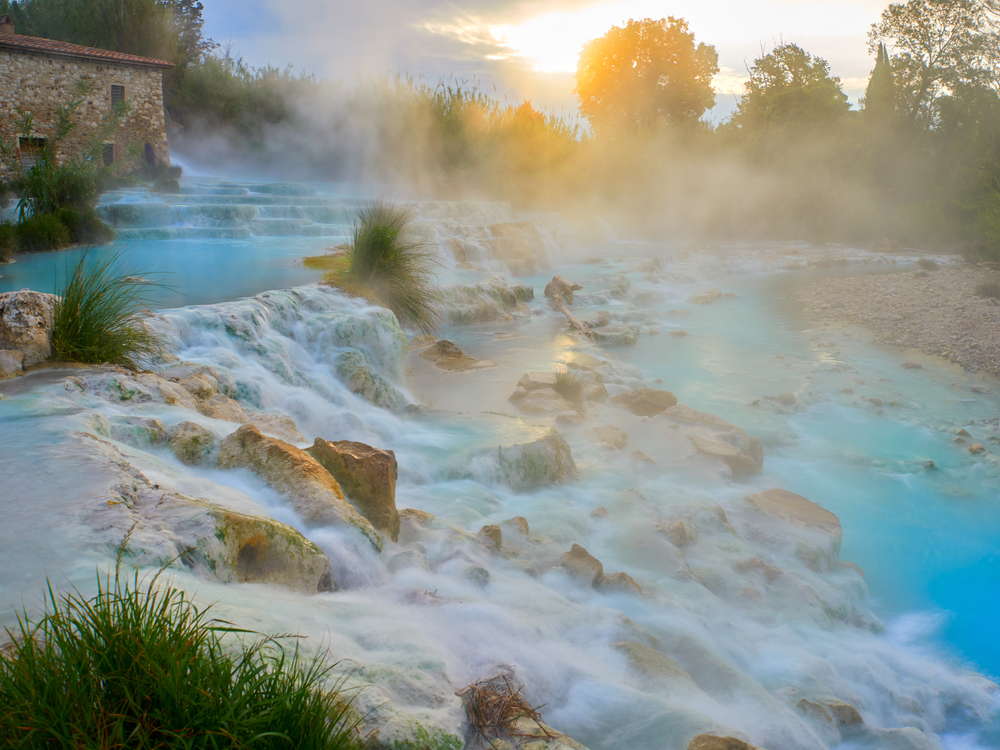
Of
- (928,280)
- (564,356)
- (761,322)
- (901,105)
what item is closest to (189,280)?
(564,356)

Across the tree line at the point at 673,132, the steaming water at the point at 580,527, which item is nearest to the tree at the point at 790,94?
the tree line at the point at 673,132

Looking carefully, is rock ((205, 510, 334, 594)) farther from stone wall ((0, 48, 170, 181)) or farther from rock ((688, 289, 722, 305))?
stone wall ((0, 48, 170, 181))

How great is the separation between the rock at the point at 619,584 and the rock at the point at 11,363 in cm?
323

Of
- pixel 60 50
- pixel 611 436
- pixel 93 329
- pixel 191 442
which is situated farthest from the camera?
pixel 60 50

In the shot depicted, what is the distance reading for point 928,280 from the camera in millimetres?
13945

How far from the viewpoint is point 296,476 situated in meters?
3.02

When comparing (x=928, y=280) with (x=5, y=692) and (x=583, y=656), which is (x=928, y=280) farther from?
Answer: (x=5, y=692)

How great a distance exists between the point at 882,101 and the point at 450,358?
27.1 m

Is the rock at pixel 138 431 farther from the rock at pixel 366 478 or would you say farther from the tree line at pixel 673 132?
the tree line at pixel 673 132

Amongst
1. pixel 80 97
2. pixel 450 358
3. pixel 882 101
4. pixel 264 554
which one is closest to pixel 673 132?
pixel 882 101

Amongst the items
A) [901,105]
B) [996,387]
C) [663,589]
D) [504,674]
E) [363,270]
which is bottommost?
[663,589]

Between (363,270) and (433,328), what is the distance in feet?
4.00

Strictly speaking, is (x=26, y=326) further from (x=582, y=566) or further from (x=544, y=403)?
(x=544, y=403)

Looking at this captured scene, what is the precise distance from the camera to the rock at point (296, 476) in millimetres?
2914
